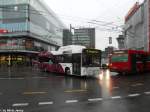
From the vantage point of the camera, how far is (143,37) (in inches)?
2766

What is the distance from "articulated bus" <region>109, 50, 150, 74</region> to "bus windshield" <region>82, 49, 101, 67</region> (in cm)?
487

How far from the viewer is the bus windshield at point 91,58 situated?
74.6 feet

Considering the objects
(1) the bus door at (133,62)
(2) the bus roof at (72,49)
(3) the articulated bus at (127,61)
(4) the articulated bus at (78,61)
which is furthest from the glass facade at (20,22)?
(1) the bus door at (133,62)

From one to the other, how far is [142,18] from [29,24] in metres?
32.7

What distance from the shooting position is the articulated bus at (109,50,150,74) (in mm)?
26906

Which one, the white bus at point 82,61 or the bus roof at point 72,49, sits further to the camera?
the bus roof at point 72,49

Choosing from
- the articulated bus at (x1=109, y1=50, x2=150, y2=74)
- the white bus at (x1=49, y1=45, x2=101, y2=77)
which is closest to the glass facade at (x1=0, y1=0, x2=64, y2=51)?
the articulated bus at (x1=109, y1=50, x2=150, y2=74)

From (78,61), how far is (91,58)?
50.2 inches

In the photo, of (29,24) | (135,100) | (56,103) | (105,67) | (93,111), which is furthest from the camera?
(29,24)

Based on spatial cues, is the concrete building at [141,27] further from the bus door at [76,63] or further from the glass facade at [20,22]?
the bus door at [76,63]

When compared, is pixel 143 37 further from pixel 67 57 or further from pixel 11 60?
pixel 67 57

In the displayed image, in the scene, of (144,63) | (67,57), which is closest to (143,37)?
(144,63)

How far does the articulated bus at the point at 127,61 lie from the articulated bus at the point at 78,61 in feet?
15.4

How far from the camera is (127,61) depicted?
26875 mm
